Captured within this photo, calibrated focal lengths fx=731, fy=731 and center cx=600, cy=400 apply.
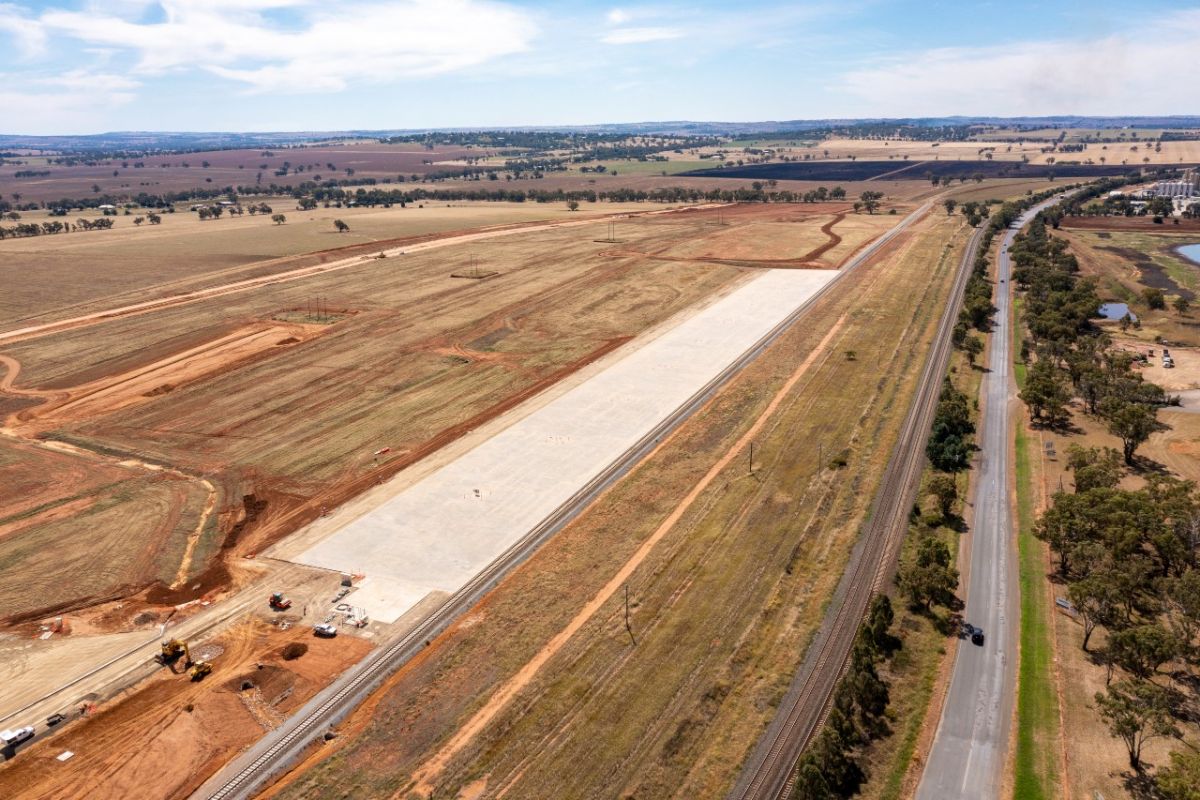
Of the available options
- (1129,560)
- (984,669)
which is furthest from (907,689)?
(1129,560)

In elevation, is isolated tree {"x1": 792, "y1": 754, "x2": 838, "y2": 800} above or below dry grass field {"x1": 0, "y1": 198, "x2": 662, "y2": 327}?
below

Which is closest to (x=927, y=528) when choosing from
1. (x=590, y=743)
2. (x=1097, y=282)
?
(x=590, y=743)

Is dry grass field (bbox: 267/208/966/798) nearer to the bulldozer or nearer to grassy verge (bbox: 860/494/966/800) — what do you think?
grassy verge (bbox: 860/494/966/800)

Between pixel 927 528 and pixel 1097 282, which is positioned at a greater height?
pixel 1097 282

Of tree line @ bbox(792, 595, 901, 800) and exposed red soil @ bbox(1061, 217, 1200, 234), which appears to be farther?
exposed red soil @ bbox(1061, 217, 1200, 234)

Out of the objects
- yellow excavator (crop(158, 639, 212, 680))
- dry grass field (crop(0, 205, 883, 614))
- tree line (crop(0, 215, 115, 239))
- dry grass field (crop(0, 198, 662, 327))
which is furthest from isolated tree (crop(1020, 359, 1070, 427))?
tree line (crop(0, 215, 115, 239))

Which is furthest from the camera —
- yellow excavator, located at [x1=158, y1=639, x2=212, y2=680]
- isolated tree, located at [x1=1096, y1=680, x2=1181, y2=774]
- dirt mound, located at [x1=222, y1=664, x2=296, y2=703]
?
yellow excavator, located at [x1=158, y1=639, x2=212, y2=680]

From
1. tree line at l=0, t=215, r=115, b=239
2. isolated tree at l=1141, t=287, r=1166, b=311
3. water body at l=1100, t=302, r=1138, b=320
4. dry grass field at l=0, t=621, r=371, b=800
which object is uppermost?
tree line at l=0, t=215, r=115, b=239

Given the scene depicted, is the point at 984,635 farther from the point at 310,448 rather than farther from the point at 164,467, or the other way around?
the point at 164,467
